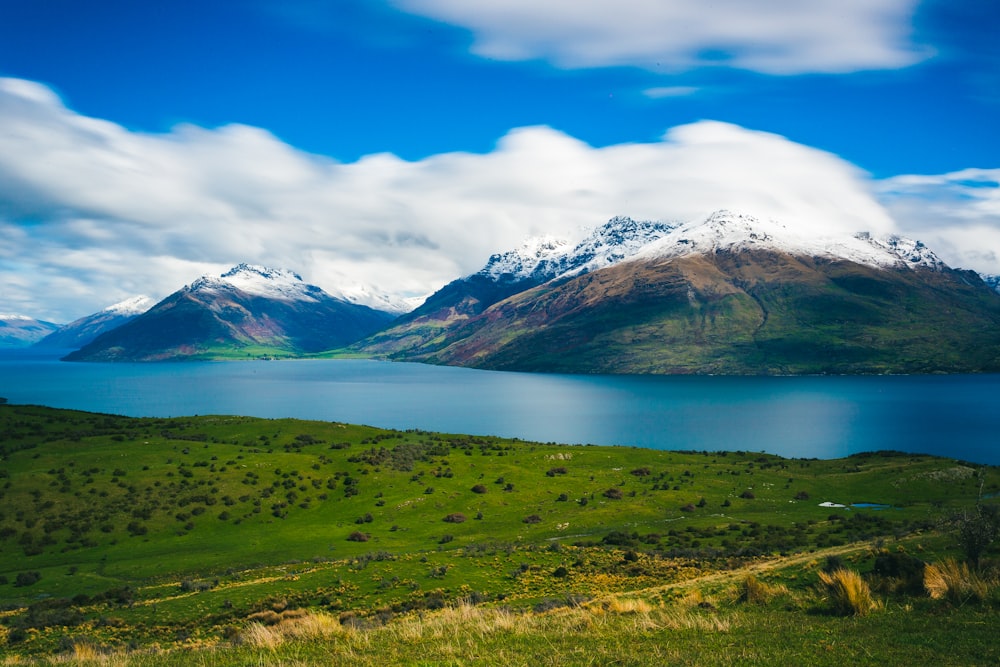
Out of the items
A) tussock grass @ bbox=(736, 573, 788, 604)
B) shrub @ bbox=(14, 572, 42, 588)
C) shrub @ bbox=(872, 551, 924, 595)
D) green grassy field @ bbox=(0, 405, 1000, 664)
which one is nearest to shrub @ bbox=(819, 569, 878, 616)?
green grassy field @ bbox=(0, 405, 1000, 664)

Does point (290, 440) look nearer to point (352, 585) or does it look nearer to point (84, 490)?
point (84, 490)

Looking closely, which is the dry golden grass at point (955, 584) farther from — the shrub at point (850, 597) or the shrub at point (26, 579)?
the shrub at point (26, 579)

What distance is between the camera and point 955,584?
16891mm

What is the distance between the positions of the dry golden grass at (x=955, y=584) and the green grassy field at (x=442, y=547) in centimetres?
20

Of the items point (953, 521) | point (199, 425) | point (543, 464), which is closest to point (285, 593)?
point (953, 521)

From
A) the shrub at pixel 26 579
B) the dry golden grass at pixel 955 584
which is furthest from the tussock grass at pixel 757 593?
the shrub at pixel 26 579

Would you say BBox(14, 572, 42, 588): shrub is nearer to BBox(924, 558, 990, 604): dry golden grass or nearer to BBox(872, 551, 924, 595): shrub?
BBox(872, 551, 924, 595): shrub

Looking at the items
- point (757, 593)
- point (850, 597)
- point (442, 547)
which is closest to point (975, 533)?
point (757, 593)

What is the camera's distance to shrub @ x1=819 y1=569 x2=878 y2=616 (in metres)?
16.8

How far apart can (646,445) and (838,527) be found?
281 ft

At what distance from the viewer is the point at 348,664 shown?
1433 centimetres

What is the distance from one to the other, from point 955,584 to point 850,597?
117 inches

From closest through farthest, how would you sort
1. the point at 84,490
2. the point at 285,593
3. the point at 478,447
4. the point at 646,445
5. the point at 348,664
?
1. the point at 348,664
2. the point at 285,593
3. the point at 84,490
4. the point at 478,447
5. the point at 646,445

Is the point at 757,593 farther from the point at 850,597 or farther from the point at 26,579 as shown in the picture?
the point at 26,579
